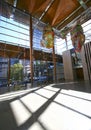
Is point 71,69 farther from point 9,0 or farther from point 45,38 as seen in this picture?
point 9,0

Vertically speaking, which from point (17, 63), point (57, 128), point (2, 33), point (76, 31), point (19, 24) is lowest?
point (57, 128)

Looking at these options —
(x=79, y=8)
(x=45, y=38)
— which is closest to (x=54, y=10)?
(x=79, y=8)

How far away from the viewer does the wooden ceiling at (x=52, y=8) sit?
9250 mm

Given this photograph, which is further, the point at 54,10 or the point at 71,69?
the point at 71,69

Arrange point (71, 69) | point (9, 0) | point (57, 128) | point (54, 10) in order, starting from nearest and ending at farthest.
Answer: point (57, 128) → point (9, 0) → point (54, 10) → point (71, 69)

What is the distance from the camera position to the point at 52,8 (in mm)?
10211

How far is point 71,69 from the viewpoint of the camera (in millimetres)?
13523

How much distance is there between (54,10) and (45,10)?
96 centimetres

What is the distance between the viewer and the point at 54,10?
10414 millimetres

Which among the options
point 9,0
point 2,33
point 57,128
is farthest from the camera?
point 2,33

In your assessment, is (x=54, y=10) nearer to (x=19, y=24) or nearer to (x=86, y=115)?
(x=19, y=24)

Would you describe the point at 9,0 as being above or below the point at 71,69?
above

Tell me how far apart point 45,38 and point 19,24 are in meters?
6.75

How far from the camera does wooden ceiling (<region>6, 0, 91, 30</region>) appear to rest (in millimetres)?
9250
